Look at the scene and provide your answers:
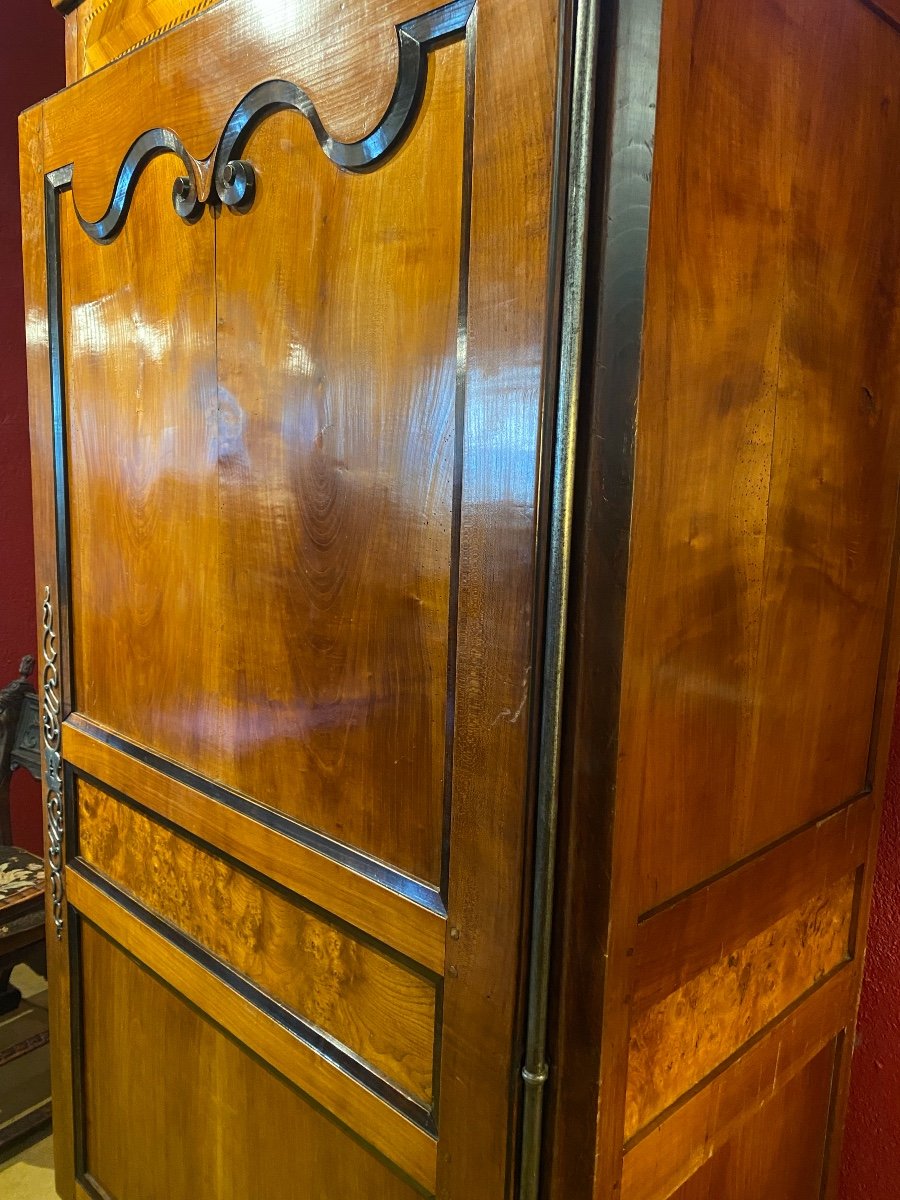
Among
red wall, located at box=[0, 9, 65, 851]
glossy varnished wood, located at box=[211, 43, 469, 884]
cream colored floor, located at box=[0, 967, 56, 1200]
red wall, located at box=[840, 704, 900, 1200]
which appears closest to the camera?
glossy varnished wood, located at box=[211, 43, 469, 884]

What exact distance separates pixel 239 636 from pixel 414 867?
12.8 inches

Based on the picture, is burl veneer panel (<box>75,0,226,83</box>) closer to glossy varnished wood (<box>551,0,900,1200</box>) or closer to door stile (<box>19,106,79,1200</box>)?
door stile (<box>19,106,79,1200</box>)

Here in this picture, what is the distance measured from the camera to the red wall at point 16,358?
2006 mm

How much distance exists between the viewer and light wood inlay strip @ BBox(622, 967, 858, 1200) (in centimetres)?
77

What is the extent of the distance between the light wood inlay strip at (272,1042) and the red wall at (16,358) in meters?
1.16

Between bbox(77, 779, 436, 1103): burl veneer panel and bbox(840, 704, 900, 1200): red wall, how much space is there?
696mm

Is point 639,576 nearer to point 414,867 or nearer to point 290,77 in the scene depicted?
point 414,867

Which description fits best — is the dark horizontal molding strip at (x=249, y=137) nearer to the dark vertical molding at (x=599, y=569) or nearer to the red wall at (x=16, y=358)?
the dark vertical molding at (x=599, y=569)

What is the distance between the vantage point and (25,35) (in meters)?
2.02

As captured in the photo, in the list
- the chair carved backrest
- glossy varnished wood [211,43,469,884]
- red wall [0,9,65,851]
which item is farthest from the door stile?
red wall [0,9,65,851]

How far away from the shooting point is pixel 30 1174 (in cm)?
156

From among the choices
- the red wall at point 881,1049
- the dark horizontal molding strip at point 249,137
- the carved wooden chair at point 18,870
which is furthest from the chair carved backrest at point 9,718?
the red wall at point 881,1049

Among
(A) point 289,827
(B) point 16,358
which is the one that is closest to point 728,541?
(A) point 289,827

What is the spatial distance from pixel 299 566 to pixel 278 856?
31 cm
